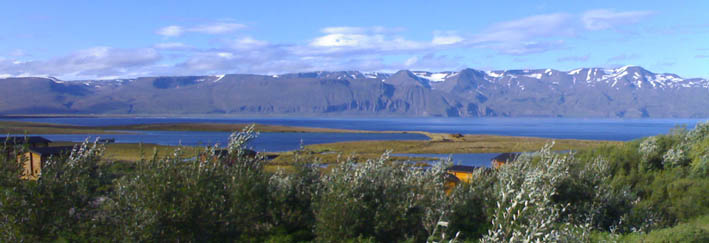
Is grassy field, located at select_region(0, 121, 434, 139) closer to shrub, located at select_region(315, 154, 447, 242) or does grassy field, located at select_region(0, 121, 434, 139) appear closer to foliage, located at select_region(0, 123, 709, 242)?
foliage, located at select_region(0, 123, 709, 242)

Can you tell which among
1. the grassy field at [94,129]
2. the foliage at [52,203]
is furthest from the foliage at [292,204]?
the grassy field at [94,129]

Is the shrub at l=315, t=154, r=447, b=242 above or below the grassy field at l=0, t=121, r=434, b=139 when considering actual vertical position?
above

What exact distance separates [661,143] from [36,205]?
32589mm

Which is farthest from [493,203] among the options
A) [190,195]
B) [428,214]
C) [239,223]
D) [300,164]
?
[190,195]

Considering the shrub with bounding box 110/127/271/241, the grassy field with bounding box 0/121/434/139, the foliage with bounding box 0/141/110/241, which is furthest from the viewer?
the grassy field with bounding box 0/121/434/139

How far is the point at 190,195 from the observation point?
9.71m

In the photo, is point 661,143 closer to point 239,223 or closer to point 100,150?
point 239,223

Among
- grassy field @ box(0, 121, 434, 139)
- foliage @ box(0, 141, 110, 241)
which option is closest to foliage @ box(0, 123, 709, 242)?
foliage @ box(0, 141, 110, 241)

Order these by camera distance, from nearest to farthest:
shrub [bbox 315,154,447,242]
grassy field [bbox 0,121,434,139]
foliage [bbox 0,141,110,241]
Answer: foliage [bbox 0,141,110,241] → shrub [bbox 315,154,447,242] → grassy field [bbox 0,121,434,139]

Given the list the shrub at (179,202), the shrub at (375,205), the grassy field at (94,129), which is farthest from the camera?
the grassy field at (94,129)

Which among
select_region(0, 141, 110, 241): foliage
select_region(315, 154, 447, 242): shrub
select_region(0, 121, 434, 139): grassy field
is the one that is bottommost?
select_region(0, 121, 434, 139): grassy field

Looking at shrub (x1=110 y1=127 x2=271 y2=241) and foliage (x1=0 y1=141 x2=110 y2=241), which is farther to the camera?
shrub (x1=110 y1=127 x2=271 y2=241)

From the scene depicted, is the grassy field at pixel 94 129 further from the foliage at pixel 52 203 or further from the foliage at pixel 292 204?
the foliage at pixel 52 203

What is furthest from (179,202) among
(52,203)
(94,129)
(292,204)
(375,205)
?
(94,129)
